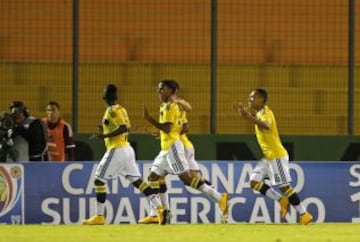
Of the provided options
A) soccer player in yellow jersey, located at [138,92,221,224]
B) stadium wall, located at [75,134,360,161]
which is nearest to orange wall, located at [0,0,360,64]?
stadium wall, located at [75,134,360,161]

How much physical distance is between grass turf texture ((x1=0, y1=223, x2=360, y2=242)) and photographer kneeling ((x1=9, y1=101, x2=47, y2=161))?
1792mm

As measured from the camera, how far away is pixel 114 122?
17406mm

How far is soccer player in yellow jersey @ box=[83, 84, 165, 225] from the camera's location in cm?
1731

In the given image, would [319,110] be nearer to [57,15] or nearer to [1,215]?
[57,15]

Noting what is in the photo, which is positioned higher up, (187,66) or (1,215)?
(187,66)

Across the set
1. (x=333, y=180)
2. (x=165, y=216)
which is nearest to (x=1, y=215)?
(x=165, y=216)

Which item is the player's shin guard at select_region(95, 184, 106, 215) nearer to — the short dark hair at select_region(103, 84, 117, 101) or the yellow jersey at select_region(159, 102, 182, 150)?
the yellow jersey at select_region(159, 102, 182, 150)

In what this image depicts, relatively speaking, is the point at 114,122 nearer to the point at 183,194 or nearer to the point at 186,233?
the point at 183,194

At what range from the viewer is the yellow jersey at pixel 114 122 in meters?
17.4

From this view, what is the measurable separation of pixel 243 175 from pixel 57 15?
167 inches

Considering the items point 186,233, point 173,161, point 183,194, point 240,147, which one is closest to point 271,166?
point 173,161

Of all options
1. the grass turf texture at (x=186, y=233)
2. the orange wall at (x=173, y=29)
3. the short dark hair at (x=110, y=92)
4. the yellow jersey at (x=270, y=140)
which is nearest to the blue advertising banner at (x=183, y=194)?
the grass turf texture at (x=186, y=233)

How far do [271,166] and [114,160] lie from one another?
2.08 meters

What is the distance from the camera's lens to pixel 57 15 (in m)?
21.1
